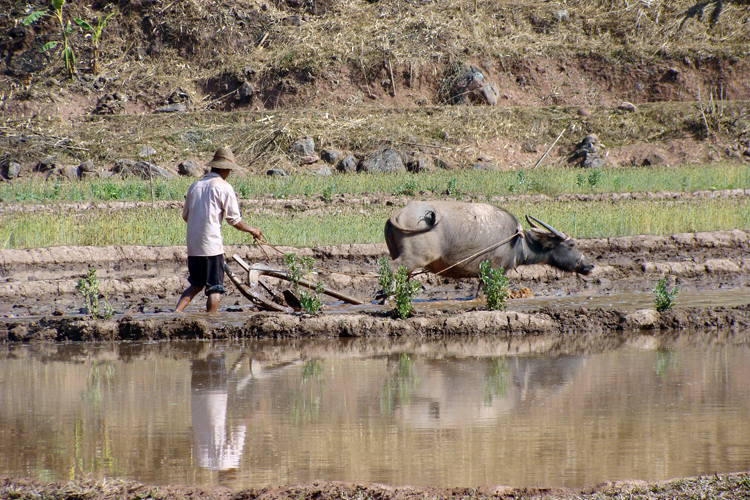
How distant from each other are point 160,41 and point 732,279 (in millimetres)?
21013

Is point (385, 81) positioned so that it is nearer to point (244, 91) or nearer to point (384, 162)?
point (244, 91)

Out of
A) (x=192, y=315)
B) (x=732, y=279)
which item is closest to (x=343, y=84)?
(x=732, y=279)

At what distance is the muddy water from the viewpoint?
305 centimetres

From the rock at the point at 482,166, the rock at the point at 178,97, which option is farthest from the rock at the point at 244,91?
the rock at the point at 482,166

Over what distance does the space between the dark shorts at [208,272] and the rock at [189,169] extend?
12.2 metres

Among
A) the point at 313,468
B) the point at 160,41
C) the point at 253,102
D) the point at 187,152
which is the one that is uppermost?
the point at 160,41

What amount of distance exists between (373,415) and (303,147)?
15990mm

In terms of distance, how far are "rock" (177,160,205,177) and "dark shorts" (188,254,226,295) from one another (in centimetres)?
1221

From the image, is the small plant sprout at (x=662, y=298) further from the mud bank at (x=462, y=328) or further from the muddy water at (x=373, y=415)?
the muddy water at (x=373, y=415)

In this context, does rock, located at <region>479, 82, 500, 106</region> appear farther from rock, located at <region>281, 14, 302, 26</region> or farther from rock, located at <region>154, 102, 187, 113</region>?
rock, located at <region>154, 102, 187, 113</region>

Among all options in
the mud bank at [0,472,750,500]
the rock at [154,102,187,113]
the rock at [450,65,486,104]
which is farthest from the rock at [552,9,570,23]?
the mud bank at [0,472,750,500]

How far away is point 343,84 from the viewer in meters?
23.6

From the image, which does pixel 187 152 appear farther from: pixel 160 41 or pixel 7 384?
pixel 7 384

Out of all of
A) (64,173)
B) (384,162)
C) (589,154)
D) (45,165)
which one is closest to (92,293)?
(384,162)
